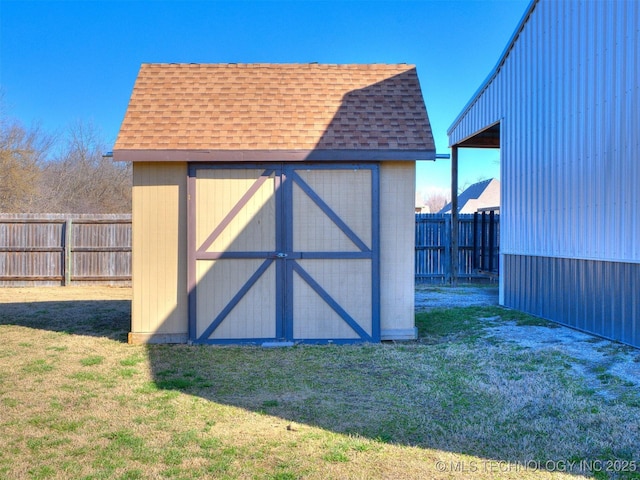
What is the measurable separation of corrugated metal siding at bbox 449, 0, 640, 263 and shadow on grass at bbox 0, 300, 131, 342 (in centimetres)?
665

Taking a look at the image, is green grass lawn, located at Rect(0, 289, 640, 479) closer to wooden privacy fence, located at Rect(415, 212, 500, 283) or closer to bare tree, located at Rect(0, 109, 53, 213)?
wooden privacy fence, located at Rect(415, 212, 500, 283)

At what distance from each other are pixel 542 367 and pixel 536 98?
5.44 meters

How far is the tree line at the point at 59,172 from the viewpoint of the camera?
20.3m

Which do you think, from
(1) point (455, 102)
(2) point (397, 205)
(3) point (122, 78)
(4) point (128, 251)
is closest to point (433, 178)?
(1) point (455, 102)

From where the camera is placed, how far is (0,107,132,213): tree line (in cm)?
2033

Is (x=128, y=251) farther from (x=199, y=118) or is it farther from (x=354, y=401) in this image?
(x=354, y=401)

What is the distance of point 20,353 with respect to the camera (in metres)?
6.77

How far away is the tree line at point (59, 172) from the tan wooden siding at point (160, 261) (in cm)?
1520

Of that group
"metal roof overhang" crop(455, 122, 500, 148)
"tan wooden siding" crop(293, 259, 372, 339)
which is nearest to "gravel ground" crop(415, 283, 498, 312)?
"tan wooden siding" crop(293, 259, 372, 339)

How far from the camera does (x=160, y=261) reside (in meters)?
7.45

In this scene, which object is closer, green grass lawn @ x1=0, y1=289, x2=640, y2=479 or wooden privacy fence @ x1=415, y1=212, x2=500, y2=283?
green grass lawn @ x1=0, y1=289, x2=640, y2=479

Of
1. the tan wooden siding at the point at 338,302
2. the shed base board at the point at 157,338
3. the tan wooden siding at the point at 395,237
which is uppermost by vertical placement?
the tan wooden siding at the point at 395,237

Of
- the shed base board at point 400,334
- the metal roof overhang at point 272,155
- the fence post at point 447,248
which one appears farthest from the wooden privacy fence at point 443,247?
the metal roof overhang at point 272,155

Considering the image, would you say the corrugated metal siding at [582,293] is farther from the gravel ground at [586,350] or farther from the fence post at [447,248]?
the fence post at [447,248]
